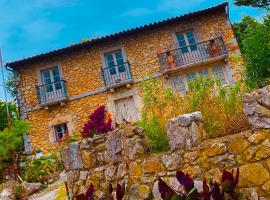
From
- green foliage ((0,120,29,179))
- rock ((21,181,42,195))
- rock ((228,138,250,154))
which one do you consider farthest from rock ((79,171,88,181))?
green foliage ((0,120,29,179))

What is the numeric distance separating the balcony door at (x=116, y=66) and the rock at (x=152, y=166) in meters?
11.5

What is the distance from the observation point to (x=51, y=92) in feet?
53.4

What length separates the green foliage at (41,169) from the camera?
1041 centimetres

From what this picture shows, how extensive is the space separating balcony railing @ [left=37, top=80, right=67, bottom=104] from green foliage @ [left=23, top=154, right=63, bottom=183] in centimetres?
447

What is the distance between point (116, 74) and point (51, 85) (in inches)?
134

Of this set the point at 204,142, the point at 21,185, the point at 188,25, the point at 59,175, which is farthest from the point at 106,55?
the point at 204,142

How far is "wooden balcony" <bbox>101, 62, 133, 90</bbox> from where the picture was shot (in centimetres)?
1547

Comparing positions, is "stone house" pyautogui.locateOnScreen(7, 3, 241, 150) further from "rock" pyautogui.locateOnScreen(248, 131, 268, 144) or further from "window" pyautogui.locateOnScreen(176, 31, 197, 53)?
"rock" pyautogui.locateOnScreen(248, 131, 268, 144)

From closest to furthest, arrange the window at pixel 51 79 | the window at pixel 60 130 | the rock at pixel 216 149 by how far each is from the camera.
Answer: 1. the rock at pixel 216 149
2. the window at pixel 60 130
3. the window at pixel 51 79

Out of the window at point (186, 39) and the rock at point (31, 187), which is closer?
the rock at point (31, 187)

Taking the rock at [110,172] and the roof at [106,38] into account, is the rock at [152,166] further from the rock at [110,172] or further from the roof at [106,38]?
the roof at [106,38]

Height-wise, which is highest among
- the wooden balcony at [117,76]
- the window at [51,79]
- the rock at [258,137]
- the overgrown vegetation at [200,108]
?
the window at [51,79]

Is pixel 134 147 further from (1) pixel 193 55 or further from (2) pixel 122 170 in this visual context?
(1) pixel 193 55

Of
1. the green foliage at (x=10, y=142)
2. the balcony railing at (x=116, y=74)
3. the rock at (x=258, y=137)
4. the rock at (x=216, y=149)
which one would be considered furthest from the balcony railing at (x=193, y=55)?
the rock at (x=258, y=137)
